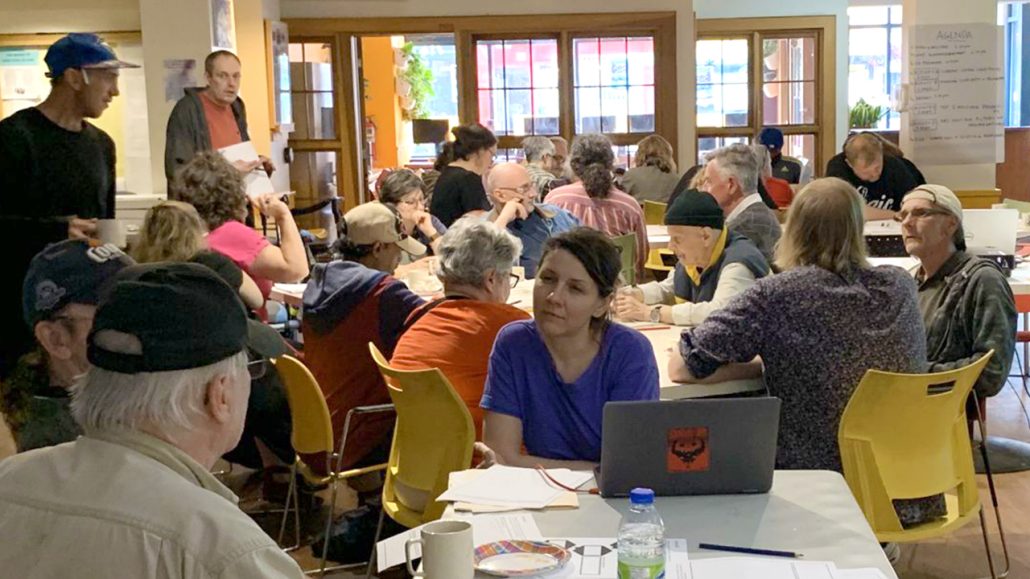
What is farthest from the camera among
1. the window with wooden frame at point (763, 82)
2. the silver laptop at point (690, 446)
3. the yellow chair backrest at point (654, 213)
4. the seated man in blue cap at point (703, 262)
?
the window with wooden frame at point (763, 82)

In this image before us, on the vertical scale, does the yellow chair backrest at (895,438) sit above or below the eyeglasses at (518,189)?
below

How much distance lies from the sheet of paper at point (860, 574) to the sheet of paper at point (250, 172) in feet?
12.8

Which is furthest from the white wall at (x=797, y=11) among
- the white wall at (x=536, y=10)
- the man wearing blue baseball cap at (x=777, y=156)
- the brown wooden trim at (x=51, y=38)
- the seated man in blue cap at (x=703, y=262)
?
the seated man in blue cap at (x=703, y=262)

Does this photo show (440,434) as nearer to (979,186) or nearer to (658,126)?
(979,186)

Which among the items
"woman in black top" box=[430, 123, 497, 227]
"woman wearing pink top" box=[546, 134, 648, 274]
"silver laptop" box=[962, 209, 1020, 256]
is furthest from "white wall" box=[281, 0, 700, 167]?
"silver laptop" box=[962, 209, 1020, 256]

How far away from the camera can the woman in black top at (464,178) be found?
6434 mm

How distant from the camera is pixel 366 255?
4215mm

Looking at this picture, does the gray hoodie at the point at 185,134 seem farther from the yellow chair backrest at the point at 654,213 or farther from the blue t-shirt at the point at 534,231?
the yellow chair backrest at the point at 654,213

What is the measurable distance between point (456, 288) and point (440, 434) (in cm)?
56

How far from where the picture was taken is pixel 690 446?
2.26 metres

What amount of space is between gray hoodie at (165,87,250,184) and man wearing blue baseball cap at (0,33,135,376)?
1.62 metres

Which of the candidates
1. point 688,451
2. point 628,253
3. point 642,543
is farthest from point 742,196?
point 642,543

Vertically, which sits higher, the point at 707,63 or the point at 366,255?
the point at 707,63

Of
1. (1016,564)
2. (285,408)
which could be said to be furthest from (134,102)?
(1016,564)
